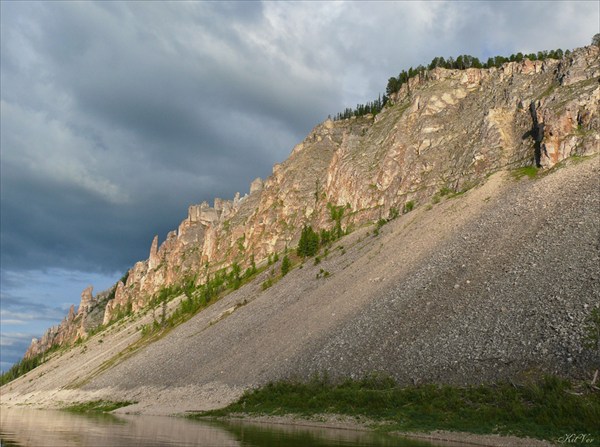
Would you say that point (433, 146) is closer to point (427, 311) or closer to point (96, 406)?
point (427, 311)

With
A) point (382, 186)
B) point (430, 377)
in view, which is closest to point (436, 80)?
point (382, 186)

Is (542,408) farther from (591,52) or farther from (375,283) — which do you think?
(591,52)

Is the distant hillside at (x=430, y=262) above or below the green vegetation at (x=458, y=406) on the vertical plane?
above

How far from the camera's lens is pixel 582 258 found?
44656mm

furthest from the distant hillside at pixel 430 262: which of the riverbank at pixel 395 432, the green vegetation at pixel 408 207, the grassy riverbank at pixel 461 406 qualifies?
the riverbank at pixel 395 432

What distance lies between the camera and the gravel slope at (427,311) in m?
37.7

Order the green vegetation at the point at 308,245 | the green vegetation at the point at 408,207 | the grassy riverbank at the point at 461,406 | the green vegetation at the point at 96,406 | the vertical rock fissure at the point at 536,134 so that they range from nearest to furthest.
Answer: the grassy riverbank at the point at 461,406 → the green vegetation at the point at 96,406 → the vertical rock fissure at the point at 536,134 → the green vegetation at the point at 408,207 → the green vegetation at the point at 308,245

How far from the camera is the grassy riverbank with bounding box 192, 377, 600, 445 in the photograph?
87.0 feet

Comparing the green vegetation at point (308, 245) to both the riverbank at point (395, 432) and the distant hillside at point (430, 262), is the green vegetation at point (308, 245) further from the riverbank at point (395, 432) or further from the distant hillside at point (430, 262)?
the riverbank at point (395, 432)

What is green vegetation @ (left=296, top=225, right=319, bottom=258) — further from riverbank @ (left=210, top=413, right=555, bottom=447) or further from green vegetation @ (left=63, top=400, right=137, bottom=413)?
riverbank @ (left=210, top=413, right=555, bottom=447)

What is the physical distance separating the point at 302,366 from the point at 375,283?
1842cm

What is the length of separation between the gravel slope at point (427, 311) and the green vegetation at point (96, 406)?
8.07 ft

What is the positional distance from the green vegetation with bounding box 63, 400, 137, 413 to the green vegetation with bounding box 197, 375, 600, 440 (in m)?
26.2

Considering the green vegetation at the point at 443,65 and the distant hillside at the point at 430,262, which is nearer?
the distant hillside at the point at 430,262
